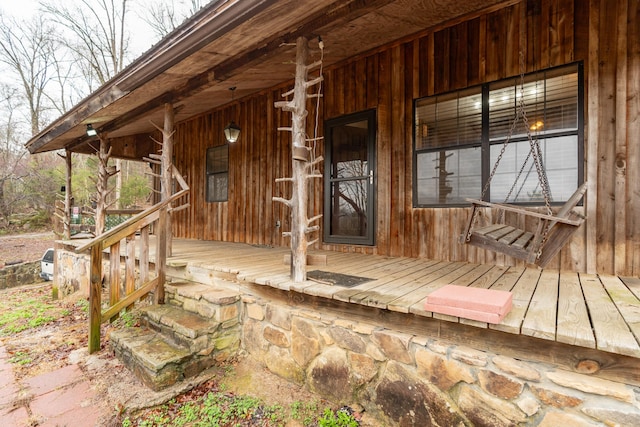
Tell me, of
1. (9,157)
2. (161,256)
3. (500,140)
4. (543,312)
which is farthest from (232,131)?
(9,157)

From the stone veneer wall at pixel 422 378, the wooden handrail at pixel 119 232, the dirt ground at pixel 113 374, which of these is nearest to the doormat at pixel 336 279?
the stone veneer wall at pixel 422 378

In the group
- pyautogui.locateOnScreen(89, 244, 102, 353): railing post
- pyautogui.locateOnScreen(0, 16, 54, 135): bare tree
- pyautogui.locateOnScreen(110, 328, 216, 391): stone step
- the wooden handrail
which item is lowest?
pyautogui.locateOnScreen(110, 328, 216, 391): stone step

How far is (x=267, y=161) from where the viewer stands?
17.5ft

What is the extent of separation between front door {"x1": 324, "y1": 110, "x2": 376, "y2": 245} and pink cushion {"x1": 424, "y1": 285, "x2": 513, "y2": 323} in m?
2.23

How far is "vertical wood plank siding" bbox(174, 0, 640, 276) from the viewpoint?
8.68 ft

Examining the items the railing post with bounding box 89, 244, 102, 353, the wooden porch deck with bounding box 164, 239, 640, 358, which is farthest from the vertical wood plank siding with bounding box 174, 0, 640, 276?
the railing post with bounding box 89, 244, 102, 353

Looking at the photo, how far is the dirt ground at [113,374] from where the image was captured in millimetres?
2230

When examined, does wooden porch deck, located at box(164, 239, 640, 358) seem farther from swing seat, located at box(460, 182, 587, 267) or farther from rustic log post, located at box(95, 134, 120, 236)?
rustic log post, located at box(95, 134, 120, 236)

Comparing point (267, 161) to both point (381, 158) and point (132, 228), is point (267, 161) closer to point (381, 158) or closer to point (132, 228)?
point (381, 158)

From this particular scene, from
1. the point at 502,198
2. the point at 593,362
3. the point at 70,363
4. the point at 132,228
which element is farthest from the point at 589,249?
the point at 70,363

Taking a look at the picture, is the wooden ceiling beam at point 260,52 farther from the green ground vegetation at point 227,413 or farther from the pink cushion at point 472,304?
the green ground vegetation at point 227,413

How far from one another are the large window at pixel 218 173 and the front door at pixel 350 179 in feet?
8.60

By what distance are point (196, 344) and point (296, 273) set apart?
101 cm

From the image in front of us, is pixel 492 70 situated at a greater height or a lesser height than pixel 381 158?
greater
